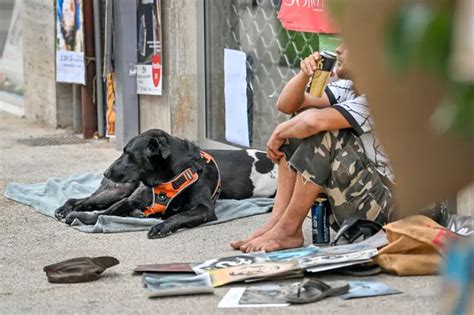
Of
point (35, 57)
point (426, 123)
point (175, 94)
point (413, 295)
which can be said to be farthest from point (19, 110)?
point (426, 123)

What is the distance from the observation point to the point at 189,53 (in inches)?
351

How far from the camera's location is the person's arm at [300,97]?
5.27m

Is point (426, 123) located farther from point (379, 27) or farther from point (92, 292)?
point (92, 292)

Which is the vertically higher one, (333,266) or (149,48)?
(149,48)

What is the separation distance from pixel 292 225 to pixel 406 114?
4052 mm

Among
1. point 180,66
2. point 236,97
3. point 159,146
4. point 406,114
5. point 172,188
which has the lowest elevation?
point 172,188

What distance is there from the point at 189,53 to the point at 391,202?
13.2ft

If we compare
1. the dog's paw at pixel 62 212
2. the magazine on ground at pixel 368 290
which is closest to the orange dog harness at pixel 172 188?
the dog's paw at pixel 62 212

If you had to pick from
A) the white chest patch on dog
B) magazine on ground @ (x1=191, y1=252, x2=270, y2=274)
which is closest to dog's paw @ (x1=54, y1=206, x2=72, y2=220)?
the white chest patch on dog

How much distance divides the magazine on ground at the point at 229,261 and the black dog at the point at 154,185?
931mm

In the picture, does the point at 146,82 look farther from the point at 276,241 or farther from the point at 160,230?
the point at 276,241

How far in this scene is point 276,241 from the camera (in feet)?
17.4

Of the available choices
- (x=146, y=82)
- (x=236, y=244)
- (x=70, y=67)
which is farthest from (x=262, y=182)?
(x=70, y=67)

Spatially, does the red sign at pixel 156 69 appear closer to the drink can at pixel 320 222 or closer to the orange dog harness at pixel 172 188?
the orange dog harness at pixel 172 188
